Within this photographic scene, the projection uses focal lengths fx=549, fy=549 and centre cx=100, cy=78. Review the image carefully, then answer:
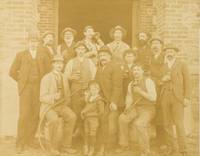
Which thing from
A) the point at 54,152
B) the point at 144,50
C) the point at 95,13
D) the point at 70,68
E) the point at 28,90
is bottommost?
the point at 54,152

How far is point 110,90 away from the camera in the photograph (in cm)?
631

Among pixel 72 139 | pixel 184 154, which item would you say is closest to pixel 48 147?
pixel 72 139

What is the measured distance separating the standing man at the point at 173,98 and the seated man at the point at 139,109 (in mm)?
162

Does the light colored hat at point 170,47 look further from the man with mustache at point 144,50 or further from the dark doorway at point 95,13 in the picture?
the dark doorway at point 95,13

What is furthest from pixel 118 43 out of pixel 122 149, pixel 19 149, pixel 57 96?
pixel 19 149

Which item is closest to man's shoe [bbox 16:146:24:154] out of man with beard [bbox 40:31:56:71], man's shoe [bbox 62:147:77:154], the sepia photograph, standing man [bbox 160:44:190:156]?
the sepia photograph

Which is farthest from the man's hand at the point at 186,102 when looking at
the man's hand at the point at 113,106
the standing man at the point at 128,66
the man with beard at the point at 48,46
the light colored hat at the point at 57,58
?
the man with beard at the point at 48,46

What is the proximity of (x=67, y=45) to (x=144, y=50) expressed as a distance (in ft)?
3.02

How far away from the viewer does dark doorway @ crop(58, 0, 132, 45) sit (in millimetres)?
7199

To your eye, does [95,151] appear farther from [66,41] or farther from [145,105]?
[66,41]

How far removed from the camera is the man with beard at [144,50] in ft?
21.1

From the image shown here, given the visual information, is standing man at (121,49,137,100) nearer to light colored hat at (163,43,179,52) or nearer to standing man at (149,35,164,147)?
standing man at (149,35,164,147)

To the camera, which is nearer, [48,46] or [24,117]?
[24,117]

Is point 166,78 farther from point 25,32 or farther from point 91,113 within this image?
point 25,32
